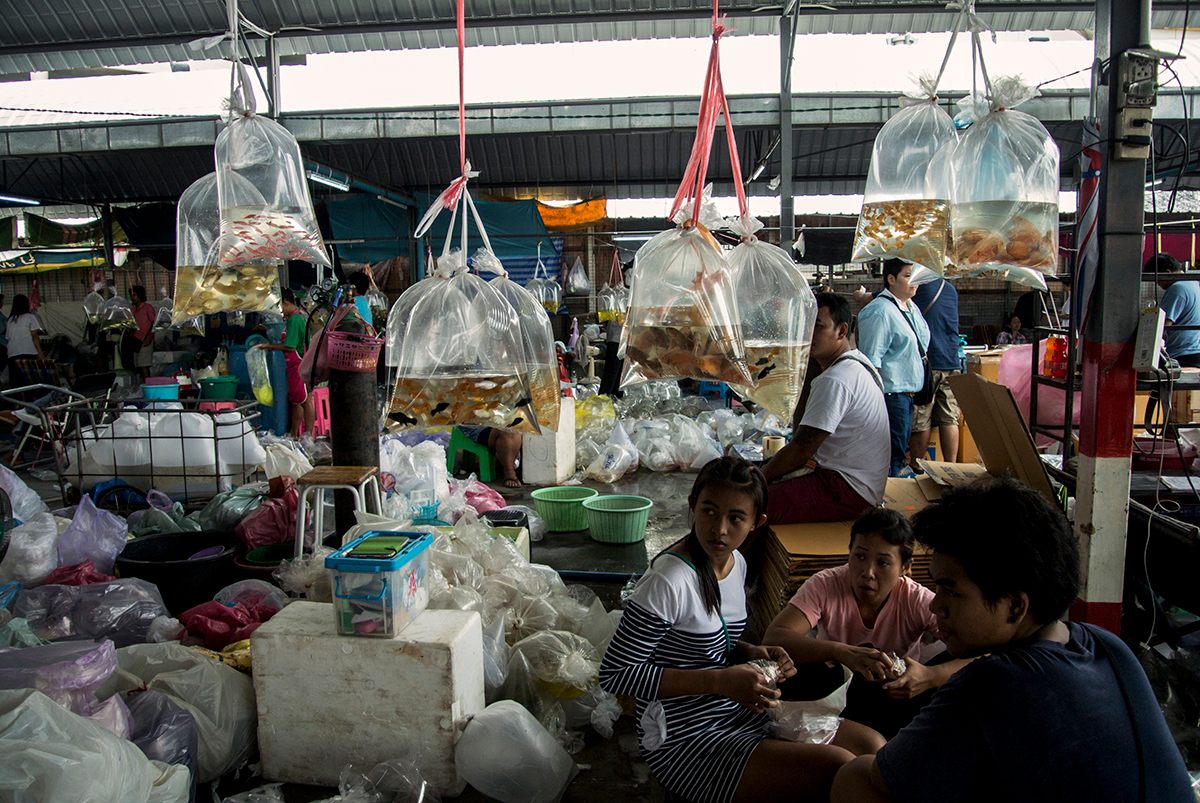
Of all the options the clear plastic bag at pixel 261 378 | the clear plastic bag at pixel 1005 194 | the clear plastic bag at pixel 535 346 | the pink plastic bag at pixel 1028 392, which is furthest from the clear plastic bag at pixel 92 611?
the clear plastic bag at pixel 261 378

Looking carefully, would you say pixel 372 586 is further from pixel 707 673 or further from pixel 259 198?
pixel 259 198

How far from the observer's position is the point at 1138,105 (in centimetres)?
289

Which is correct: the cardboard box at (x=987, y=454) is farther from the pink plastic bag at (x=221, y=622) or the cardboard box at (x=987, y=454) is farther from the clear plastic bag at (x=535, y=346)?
the pink plastic bag at (x=221, y=622)

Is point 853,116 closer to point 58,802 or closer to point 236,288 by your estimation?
point 236,288

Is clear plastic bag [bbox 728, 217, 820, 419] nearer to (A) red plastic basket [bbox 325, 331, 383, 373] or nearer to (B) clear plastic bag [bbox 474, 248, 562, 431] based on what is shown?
(B) clear plastic bag [bbox 474, 248, 562, 431]

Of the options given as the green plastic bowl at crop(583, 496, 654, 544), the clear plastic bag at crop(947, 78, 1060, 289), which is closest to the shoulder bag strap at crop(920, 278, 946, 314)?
the green plastic bowl at crop(583, 496, 654, 544)

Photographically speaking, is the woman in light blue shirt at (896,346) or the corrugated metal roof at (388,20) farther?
the corrugated metal roof at (388,20)

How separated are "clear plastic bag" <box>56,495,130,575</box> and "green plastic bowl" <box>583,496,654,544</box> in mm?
2716

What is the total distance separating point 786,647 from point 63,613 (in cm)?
292

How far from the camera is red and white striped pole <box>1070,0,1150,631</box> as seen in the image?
2.96m

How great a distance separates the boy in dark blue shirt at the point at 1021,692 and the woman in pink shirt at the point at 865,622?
0.83 m

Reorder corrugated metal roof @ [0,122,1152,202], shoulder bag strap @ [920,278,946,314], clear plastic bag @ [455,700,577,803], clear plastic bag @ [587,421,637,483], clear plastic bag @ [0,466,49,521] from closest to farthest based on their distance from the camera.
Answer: clear plastic bag @ [455,700,577,803] < clear plastic bag @ [0,466,49,521] < shoulder bag strap @ [920,278,946,314] < clear plastic bag @ [587,421,637,483] < corrugated metal roof @ [0,122,1152,202]

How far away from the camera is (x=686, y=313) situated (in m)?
2.29

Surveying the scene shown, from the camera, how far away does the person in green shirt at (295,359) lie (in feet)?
26.9
